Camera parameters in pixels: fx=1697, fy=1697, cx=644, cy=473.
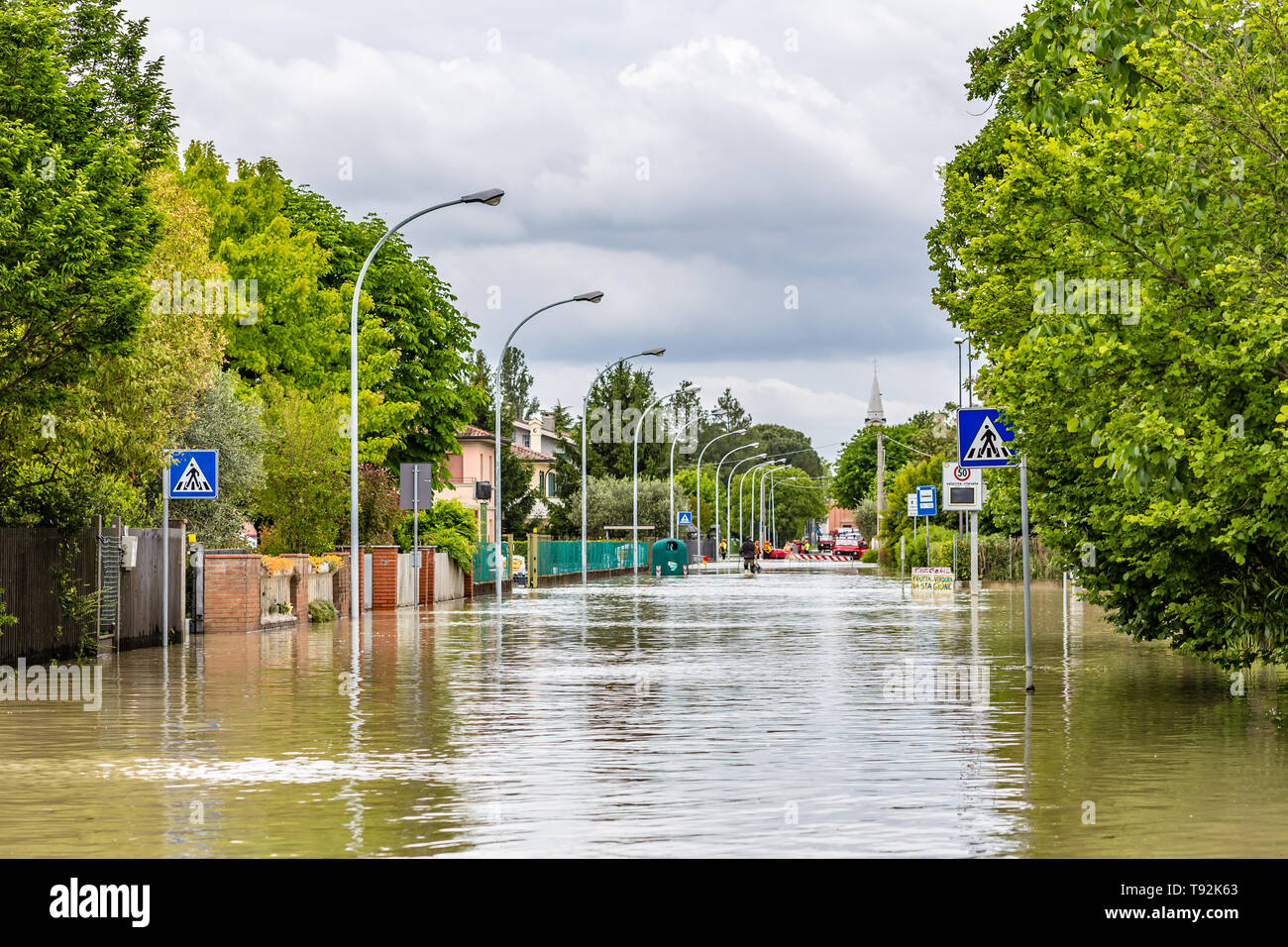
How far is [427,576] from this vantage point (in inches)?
1813

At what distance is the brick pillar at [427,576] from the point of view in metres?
45.7

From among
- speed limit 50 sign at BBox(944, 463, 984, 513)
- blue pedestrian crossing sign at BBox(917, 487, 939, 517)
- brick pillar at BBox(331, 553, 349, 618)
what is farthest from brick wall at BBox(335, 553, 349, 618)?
blue pedestrian crossing sign at BBox(917, 487, 939, 517)

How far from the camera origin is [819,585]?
201ft

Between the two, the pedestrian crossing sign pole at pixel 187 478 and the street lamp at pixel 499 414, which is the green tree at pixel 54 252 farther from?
the street lamp at pixel 499 414

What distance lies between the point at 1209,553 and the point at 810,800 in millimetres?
7431

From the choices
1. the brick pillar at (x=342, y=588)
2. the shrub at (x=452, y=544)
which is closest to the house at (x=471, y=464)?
the shrub at (x=452, y=544)

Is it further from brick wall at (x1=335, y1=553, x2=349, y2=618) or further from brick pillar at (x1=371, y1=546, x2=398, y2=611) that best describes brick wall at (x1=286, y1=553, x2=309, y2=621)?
brick pillar at (x1=371, y1=546, x2=398, y2=611)

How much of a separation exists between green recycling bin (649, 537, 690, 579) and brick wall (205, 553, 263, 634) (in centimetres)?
4780

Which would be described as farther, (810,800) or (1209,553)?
(1209,553)

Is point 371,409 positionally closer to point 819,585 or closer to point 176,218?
point 176,218

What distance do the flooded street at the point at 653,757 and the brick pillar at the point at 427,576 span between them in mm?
20369

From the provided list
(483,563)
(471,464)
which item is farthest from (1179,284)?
(471,464)

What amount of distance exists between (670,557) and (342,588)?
4032 cm
